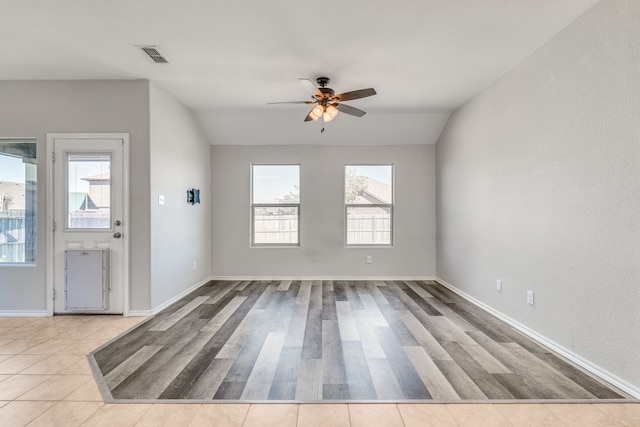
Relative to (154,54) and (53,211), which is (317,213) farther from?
(53,211)

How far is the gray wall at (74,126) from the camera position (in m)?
3.55

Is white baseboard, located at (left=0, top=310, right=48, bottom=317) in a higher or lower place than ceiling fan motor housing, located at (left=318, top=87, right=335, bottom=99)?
lower

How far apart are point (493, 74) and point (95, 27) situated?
3.95 m

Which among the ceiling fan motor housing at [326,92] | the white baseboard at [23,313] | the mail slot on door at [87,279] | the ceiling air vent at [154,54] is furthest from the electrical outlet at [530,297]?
the white baseboard at [23,313]

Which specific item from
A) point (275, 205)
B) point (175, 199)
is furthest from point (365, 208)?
point (175, 199)

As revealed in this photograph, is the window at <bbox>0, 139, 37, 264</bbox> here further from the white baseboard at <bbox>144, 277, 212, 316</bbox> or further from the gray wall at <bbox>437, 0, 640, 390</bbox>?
the gray wall at <bbox>437, 0, 640, 390</bbox>

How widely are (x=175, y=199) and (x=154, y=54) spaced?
72.3 inches

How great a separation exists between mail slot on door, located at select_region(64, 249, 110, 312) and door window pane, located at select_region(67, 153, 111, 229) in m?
0.34

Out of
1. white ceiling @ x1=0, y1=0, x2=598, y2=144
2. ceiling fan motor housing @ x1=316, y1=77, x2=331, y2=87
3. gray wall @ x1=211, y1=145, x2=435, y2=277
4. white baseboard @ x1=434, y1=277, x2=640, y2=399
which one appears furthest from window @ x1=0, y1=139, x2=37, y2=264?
white baseboard @ x1=434, y1=277, x2=640, y2=399

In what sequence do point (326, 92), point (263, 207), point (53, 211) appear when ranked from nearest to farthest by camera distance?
point (326, 92) → point (53, 211) → point (263, 207)

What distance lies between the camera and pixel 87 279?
352 centimetres

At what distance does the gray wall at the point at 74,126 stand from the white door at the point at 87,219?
15cm

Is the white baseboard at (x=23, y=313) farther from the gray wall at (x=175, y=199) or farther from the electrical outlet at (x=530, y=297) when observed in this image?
the electrical outlet at (x=530, y=297)

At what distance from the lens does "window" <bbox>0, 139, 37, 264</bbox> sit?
11.9ft
